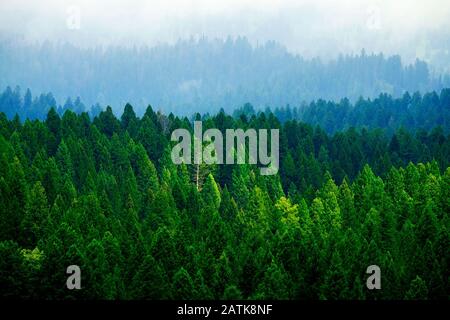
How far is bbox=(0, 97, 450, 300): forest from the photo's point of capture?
5412 cm

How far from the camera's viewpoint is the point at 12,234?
68.8 m

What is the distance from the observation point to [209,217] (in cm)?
7275

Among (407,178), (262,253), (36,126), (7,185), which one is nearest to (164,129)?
(36,126)

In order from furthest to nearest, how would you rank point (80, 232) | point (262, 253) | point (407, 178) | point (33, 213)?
point (407, 178) → point (33, 213) → point (80, 232) → point (262, 253)

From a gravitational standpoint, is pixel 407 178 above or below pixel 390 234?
above

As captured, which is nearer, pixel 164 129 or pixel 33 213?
pixel 33 213

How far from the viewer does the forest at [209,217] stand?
54125 mm
